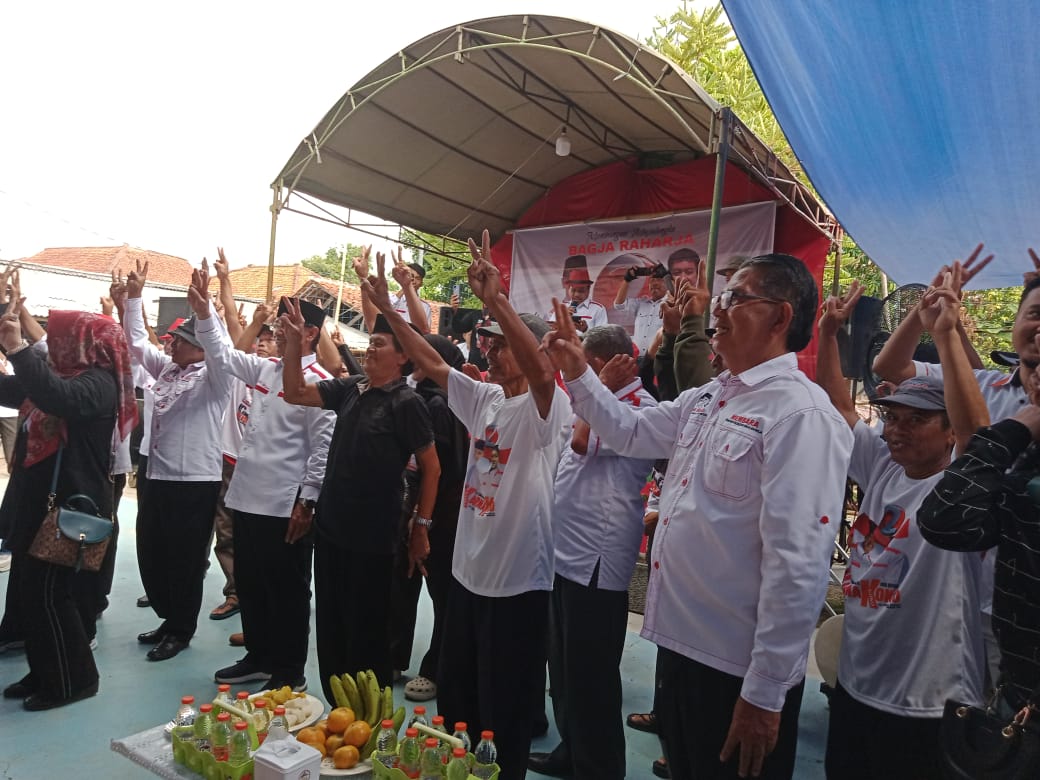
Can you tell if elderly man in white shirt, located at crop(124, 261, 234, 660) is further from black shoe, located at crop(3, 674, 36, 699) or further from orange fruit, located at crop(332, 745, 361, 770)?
orange fruit, located at crop(332, 745, 361, 770)

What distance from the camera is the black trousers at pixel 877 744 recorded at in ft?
5.90

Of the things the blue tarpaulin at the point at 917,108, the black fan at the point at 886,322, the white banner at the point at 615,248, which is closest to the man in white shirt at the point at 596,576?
the black fan at the point at 886,322

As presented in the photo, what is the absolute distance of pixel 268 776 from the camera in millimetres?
1893

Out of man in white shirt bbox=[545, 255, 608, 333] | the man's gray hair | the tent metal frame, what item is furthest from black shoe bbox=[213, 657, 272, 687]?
man in white shirt bbox=[545, 255, 608, 333]

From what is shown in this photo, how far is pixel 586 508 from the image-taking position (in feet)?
8.27

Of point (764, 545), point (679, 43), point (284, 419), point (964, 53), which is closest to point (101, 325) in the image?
point (284, 419)

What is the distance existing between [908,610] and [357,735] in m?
1.58

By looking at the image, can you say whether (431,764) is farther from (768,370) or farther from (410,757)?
(768,370)

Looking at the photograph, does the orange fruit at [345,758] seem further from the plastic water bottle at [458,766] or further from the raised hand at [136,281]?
the raised hand at [136,281]

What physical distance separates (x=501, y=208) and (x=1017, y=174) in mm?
6997

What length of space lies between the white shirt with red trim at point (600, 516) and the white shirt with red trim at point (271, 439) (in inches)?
51.9

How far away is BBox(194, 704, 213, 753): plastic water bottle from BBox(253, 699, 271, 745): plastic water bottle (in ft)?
0.43

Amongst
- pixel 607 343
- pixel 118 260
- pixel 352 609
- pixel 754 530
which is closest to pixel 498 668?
pixel 352 609

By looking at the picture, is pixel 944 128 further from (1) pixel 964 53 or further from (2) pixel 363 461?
(2) pixel 363 461
